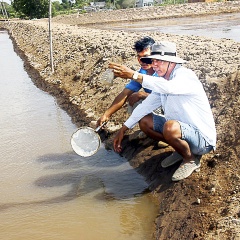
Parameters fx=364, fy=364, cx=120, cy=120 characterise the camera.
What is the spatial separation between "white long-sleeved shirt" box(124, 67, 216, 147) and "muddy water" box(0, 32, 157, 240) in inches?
41.7

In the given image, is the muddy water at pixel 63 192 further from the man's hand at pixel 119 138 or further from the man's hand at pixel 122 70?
the man's hand at pixel 122 70

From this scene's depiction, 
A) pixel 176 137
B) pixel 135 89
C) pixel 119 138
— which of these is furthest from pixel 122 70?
pixel 135 89

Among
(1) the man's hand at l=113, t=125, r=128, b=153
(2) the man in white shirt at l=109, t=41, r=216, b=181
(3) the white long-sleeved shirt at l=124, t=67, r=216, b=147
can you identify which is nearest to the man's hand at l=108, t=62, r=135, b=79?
(2) the man in white shirt at l=109, t=41, r=216, b=181

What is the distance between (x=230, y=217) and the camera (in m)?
3.22

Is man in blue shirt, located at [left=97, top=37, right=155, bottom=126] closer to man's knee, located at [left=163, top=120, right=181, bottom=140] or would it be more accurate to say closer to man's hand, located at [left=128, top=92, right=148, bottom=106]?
man's hand, located at [left=128, top=92, right=148, bottom=106]

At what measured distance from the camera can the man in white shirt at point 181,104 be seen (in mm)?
3389

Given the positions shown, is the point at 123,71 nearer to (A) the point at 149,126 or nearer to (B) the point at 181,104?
(B) the point at 181,104

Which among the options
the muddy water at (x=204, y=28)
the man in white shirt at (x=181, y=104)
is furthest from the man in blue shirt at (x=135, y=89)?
the muddy water at (x=204, y=28)

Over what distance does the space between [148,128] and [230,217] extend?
153 cm

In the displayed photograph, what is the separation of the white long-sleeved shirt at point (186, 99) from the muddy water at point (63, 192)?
106cm

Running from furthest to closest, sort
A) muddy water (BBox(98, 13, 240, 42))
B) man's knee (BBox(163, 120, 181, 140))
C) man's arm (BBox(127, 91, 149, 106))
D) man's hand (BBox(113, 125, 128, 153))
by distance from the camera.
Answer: muddy water (BBox(98, 13, 240, 42)) → man's arm (BBox(127, 91, 149, 106)) → man's hand (BBox(113, 125, 128, 153)) → man's knee (BBox(163, 120, 181, 140))

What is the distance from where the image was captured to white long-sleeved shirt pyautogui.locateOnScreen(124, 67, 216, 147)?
338 centimetres

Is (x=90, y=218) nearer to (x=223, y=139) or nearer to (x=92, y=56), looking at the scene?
(x=223, y=139)

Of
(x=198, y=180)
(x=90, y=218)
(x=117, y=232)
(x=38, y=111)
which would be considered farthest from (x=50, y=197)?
(x=38, y=111)
